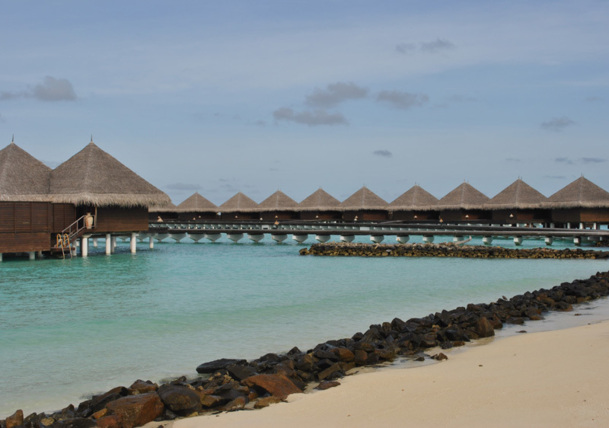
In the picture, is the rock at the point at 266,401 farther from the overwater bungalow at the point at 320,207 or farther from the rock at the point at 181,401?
the overwater bungalow at the point at 320,207

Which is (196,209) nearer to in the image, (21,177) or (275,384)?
(21,177)

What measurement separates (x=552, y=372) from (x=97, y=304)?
998 cm

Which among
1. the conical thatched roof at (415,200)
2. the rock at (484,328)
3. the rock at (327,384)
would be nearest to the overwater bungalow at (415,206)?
the conical thatched roof at (415,200)

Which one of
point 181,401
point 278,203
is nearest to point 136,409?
point 181,401

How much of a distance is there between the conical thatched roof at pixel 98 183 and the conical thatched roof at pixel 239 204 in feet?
61.2

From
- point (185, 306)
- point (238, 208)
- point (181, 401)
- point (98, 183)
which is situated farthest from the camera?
point (238, 208)

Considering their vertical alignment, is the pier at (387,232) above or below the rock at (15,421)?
above

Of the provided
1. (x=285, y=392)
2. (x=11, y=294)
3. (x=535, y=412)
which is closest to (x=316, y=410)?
(x=285, y=392)

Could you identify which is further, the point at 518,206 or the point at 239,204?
the point at 239,204

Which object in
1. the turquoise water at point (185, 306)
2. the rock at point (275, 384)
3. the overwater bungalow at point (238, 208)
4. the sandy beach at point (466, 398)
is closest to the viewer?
the sandy beach at point (466, 398)

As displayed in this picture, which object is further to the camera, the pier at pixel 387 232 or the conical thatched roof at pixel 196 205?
the conical thatched roof at pixel 196 205

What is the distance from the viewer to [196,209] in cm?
4569

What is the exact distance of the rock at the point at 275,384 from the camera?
5145 mm

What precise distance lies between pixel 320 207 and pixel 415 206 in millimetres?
7102
